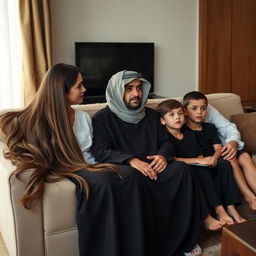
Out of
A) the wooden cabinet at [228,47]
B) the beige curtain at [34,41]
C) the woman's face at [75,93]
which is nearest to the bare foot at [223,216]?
the woman's face at [75,93]

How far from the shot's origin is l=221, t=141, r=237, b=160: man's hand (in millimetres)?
2338

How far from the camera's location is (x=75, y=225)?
1850 millimetres

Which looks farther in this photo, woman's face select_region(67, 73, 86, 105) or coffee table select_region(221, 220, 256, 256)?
woman's face select_region(67, 73, 86, 105)

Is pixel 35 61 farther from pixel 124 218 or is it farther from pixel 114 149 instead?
pixel 124 218

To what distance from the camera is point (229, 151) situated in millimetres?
2354

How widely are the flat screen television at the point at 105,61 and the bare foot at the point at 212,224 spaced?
2.73 m

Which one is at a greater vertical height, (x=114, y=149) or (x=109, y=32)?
(x=109, y=32)

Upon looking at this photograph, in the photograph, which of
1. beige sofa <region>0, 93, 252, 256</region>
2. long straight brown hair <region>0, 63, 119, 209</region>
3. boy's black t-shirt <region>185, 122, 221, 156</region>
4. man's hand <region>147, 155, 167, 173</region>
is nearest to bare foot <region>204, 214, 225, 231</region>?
man's hand <region>147, 155, 167, 173</region>

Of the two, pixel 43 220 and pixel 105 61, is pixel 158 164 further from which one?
pixel 105 61

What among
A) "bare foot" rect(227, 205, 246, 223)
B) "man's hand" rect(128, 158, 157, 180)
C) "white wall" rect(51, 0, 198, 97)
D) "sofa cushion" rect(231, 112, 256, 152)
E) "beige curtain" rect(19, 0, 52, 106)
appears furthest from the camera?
"white wall" rect(51, 0, 198, 97)

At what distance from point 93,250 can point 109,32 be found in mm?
3439

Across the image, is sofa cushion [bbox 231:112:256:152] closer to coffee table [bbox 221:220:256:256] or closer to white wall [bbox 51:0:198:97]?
coffee table [bbox 221:220:256:256]

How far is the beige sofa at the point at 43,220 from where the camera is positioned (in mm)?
1730

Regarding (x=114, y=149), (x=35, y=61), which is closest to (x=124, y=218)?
→ (x=114, y=149)
